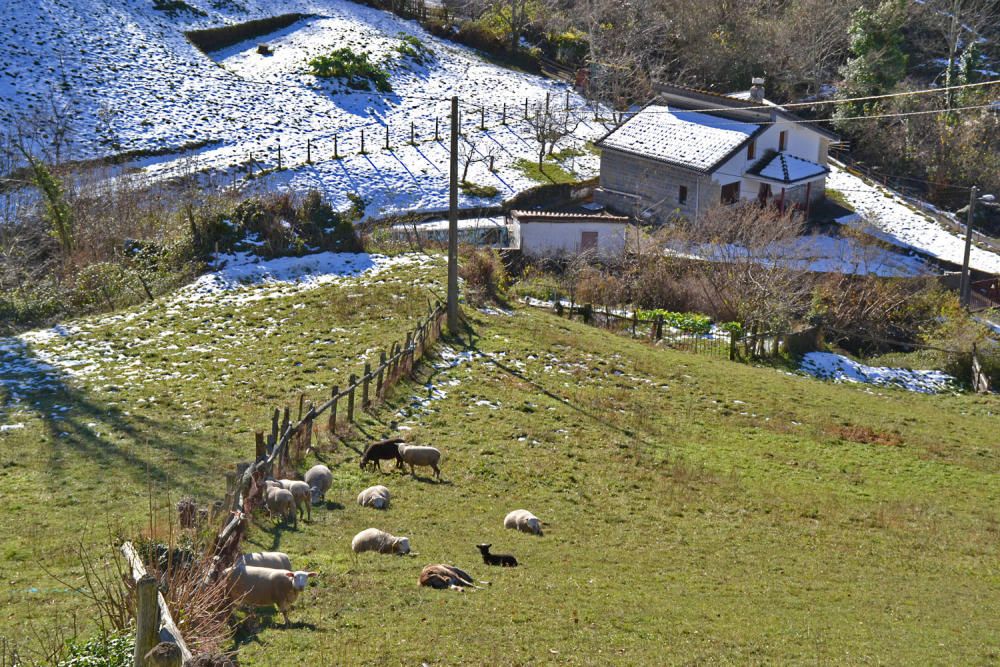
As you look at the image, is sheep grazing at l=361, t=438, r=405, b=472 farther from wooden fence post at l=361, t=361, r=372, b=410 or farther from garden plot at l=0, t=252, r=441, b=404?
garden plot at l=0, t=252, r=441, b=404

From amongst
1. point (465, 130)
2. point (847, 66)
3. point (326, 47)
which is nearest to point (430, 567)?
point (465, 130)

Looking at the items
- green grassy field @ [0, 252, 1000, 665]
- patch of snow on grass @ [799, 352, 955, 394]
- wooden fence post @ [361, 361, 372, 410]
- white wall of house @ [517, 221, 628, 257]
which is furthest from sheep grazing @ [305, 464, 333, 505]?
white wall of house @ [517, 221, 628, 257]

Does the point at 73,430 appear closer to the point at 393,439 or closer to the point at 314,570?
the point at 393,439

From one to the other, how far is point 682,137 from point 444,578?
4054cm

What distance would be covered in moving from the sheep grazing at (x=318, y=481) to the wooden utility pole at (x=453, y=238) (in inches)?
474

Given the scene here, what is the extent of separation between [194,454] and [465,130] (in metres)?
39.7

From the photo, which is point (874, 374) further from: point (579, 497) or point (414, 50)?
point (414, 50)

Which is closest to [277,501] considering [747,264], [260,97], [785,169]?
[747,264]

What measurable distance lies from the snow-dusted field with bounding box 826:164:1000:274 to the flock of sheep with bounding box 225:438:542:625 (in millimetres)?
36050

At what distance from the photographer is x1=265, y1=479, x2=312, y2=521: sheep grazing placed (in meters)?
16.0

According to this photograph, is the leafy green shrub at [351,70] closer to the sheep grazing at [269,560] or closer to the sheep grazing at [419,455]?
the sheep grazing at [419,455]

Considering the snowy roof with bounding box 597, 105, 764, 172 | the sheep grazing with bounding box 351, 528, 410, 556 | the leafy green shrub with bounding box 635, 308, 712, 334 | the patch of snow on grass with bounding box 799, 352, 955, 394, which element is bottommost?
the patch of snow on grass with bounding box 799, 352, 955, 394

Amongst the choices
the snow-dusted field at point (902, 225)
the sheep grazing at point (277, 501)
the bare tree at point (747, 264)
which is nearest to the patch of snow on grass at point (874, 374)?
the bare tree at point (747, 264)

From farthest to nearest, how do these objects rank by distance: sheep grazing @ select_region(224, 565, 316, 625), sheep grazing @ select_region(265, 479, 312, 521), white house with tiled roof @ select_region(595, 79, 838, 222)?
white house with tiled roof @ select_region(595, 79, 838, 222), sheep grazing @ select_region(265, 479, 312, 521), sheep grazing @ select_region(224, 565, 316, 625)
